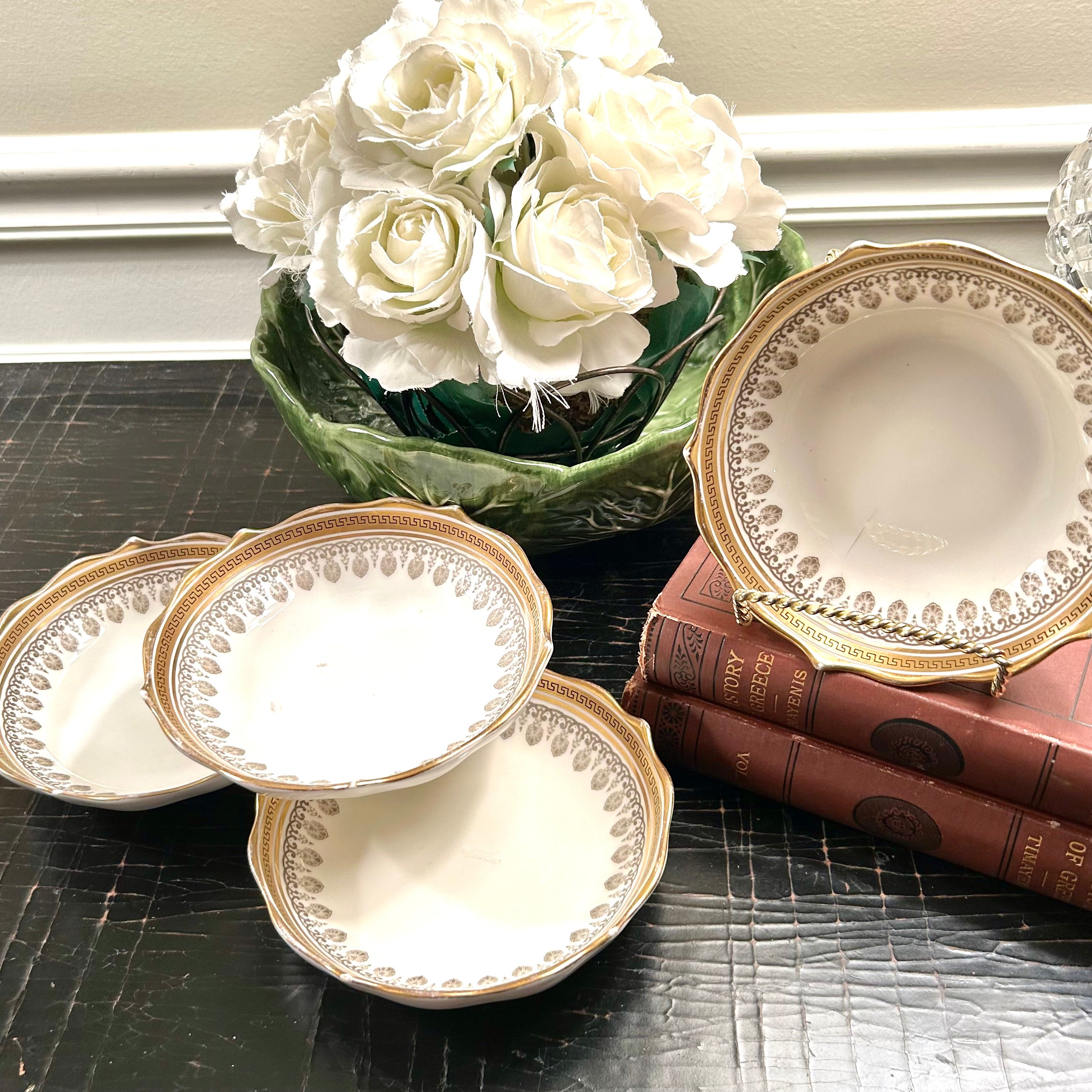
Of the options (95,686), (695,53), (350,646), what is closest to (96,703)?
(95,686)

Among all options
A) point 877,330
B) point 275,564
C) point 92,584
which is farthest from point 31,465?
point 877,330

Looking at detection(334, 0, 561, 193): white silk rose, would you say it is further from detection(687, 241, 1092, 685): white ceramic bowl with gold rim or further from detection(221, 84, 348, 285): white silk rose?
detection(687, 241, 1092, 685): white ceramic bowl with gold rim

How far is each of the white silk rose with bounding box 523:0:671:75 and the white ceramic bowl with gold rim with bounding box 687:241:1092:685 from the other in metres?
0.16

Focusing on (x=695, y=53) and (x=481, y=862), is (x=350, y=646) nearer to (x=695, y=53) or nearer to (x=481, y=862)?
(x=481, y=862)

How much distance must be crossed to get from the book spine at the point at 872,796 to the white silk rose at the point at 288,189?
29 cm

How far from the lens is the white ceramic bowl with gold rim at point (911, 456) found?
0.46 meters

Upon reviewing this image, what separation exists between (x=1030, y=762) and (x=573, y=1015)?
0.75ft

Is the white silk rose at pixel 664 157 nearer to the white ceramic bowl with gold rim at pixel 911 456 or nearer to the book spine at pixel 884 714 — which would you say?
the white ceramic bowl with gold rim at pixel 911 456

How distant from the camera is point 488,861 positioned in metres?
0.49

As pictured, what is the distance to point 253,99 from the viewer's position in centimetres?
85

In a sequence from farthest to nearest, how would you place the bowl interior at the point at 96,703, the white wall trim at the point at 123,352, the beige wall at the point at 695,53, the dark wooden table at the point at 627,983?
the white wall trim at the point at 123,352
the beige wall at the point at 695,53
the bowl interior at the point at 96,703
the dark wooden table at the point at 627,983

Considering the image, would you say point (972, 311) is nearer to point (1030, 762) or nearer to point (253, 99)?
point (1030, 762)

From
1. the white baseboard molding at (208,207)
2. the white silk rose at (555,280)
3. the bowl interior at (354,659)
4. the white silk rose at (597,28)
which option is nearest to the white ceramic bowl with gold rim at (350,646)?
the bowl interior at (354,659)

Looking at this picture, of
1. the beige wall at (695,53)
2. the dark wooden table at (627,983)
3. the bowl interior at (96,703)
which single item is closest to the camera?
the dark wooden table at (627,983)
